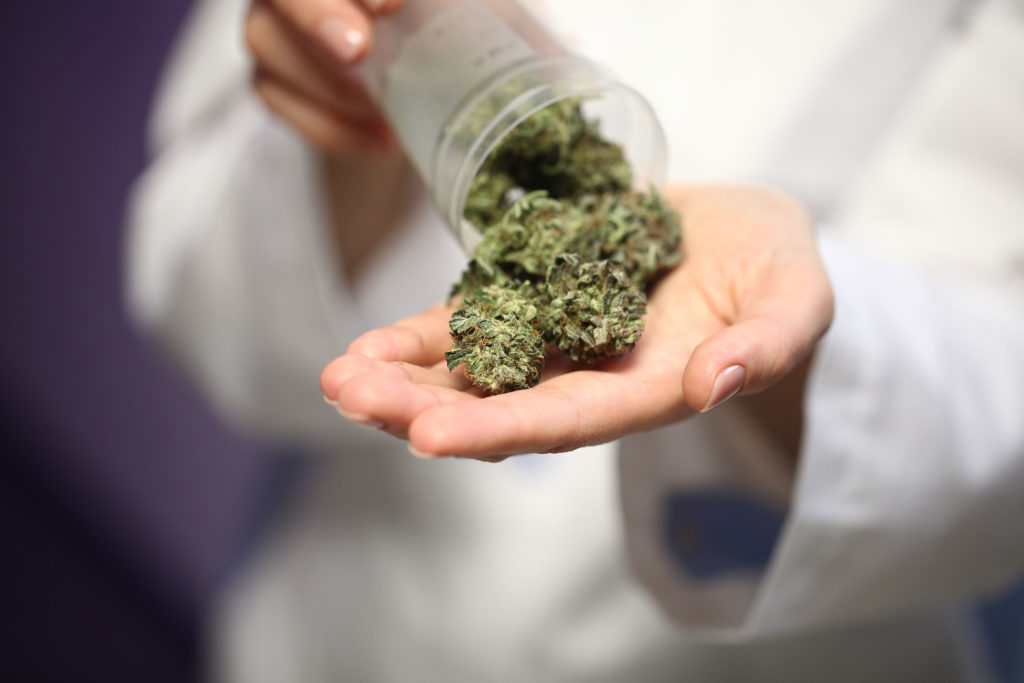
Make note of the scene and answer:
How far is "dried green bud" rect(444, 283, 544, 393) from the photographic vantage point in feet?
3.34

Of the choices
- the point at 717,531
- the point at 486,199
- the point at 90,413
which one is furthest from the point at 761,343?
the point at 90,413

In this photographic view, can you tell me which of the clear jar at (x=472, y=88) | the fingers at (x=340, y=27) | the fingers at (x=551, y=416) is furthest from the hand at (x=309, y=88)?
the fingers at (x=551, y=416)

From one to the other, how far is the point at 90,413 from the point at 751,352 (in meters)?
3.62

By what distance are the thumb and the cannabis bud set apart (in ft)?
0.60

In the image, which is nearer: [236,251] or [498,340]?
[498,340]

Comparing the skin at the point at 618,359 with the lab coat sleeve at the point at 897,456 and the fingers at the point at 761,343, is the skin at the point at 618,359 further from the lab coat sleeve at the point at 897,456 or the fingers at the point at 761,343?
the lab coat sleeve at the point at 897,456

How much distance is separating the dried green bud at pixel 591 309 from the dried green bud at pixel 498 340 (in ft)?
0.14

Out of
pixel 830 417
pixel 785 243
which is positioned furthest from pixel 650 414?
pixel 830 417

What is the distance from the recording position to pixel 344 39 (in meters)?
1.41

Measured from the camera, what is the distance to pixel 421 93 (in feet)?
4.40

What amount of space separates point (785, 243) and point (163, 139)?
2399 mm

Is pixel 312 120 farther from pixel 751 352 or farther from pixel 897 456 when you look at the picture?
pixel 897 456

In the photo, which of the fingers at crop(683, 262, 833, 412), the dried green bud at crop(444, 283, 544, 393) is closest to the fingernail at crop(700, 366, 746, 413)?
the fingers at crop(683, 262, 833, 412)

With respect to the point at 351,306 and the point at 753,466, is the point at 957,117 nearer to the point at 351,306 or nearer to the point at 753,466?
the point at 753,466
